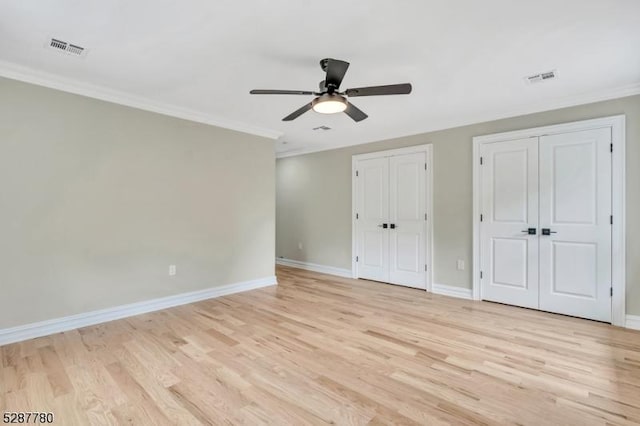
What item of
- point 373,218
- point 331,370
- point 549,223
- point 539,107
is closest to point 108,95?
point 331,370

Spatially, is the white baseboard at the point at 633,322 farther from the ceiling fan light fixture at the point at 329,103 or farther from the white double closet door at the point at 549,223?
the ceiling fan light fixture at the point at 329,103

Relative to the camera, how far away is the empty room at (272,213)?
199 cm

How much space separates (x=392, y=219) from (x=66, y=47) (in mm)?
4329

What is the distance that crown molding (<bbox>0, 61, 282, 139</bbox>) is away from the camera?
279 centimetres

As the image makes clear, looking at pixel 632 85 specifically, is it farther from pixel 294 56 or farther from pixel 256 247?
pixel 256 247

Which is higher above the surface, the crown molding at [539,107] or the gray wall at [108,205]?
the crown molding at [539,107]

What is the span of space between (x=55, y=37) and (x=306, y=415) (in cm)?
317

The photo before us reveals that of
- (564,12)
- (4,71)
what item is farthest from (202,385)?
(564,12)

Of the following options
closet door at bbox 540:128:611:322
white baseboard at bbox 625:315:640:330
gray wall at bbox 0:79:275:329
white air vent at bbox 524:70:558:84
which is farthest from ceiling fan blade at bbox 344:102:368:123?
white baseboard at bbox 625:315:640:330

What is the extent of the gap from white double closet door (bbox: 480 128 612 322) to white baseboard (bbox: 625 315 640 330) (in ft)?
0.53

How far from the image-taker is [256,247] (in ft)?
15.7

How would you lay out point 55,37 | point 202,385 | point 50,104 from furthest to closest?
1. point 50,104
2. point 55,37
3. point 202,385

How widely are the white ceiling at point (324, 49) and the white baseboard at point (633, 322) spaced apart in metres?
2.32

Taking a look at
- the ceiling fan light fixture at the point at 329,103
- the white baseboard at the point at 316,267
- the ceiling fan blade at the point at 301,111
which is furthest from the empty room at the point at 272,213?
the white baseboard at the point at 316,267
